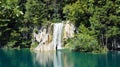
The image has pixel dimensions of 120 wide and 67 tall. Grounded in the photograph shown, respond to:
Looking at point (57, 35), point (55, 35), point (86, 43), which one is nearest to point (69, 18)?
point (57, 35)

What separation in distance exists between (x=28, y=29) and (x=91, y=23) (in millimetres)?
9469

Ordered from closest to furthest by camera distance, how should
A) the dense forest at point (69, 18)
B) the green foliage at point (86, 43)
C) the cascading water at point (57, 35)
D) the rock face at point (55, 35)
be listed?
the green foliage at point (86, 43)
the dense forest at point (69, 18)
the rock face at point (55, 35)
the cascading water at point (57, 35)

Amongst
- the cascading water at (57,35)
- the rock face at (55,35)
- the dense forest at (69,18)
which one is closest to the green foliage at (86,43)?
the dense forest at (69,18)

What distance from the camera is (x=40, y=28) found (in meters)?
44.9

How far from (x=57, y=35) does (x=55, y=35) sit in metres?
0.24

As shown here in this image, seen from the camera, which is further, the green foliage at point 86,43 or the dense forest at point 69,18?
the dense forest at point 69,18

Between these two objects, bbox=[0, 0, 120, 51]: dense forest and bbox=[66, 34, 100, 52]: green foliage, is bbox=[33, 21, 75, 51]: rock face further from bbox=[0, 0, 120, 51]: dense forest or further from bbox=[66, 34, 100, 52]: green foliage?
bbox=[66, 34, 100, 52]: green foliage

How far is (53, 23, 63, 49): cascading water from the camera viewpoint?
142 feet

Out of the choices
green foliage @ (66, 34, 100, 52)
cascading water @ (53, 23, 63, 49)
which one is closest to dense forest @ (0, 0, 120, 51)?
green foliage @ (66, 34, 100, 52)

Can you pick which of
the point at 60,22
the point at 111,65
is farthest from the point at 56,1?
the point at 111,65

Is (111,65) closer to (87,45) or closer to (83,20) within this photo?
(87,45)

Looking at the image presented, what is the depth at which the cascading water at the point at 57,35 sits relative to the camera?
142 feet

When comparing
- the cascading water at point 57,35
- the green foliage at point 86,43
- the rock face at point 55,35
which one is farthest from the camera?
the cascading water at point 57,35

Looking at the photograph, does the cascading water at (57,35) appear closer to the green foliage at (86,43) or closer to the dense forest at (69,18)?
the dense forest at (69,18)
